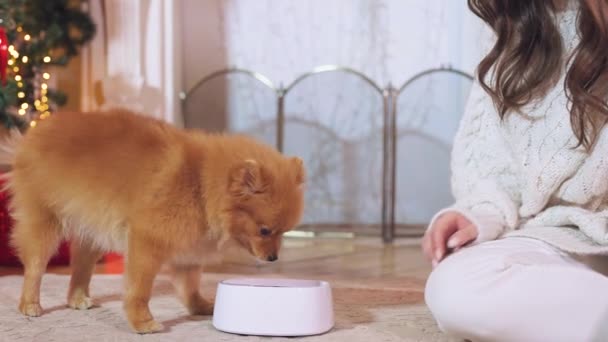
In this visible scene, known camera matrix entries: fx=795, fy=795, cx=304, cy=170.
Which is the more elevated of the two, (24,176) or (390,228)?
(24,176)

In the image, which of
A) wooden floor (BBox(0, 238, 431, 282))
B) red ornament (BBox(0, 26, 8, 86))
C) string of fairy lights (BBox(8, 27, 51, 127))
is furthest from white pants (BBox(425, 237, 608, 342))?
string of fairy lights (BBox(8, 27, 51, 127))

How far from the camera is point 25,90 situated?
2.24 metres

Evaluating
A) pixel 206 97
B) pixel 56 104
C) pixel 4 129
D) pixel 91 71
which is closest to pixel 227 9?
pixel 206 97

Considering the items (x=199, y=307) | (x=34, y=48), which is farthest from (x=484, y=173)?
(x=34, y=48)

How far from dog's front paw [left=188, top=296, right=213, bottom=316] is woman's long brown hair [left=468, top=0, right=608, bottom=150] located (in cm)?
59

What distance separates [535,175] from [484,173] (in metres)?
0.12

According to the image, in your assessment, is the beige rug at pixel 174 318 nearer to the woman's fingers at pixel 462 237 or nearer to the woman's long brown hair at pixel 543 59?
the woman's fingers at pixel 462 237

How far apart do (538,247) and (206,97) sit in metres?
1.96

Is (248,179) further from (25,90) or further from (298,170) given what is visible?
(25,90)

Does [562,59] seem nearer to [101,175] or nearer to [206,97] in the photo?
[101,175]

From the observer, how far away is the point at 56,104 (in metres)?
2.38

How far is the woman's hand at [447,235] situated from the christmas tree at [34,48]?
Answer: 119 cm

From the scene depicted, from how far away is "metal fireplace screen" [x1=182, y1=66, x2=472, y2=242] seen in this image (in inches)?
112

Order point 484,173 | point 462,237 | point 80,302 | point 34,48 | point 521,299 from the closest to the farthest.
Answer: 1. point 521,299
2. point 462,237
3. point 484,173
4. point 80,302
5. point 34,48
